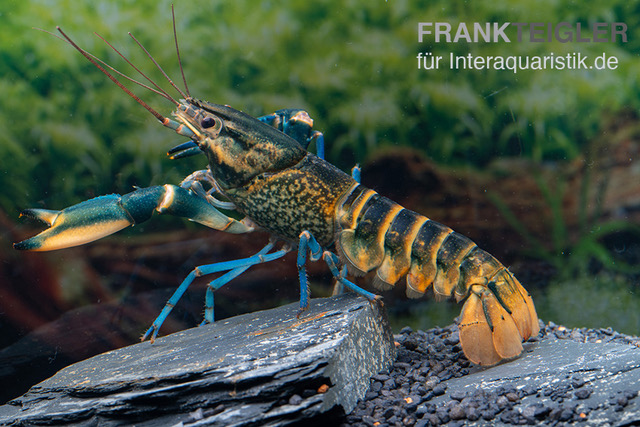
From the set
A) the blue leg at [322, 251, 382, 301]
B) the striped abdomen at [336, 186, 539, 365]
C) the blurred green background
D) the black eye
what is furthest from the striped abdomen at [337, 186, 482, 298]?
the black eye

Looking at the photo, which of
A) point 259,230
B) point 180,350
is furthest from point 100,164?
point 180,350

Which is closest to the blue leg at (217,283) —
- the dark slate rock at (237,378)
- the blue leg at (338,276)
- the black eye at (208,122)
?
the dark slate rock at (237,378)

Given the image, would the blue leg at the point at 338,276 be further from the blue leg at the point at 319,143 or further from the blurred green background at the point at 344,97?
the blurred green background at the point at 344,97

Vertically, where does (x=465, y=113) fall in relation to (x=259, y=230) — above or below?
above

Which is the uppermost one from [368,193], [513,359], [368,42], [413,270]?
[368,42]

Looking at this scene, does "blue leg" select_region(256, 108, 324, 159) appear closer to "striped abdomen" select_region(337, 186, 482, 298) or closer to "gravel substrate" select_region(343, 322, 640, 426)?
"striped abdomen" select_region(337, 186, 482, 298)

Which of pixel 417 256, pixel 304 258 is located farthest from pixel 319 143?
pixel 417 256

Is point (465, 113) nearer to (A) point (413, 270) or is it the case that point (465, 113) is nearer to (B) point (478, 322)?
(A) point (413, 270)
